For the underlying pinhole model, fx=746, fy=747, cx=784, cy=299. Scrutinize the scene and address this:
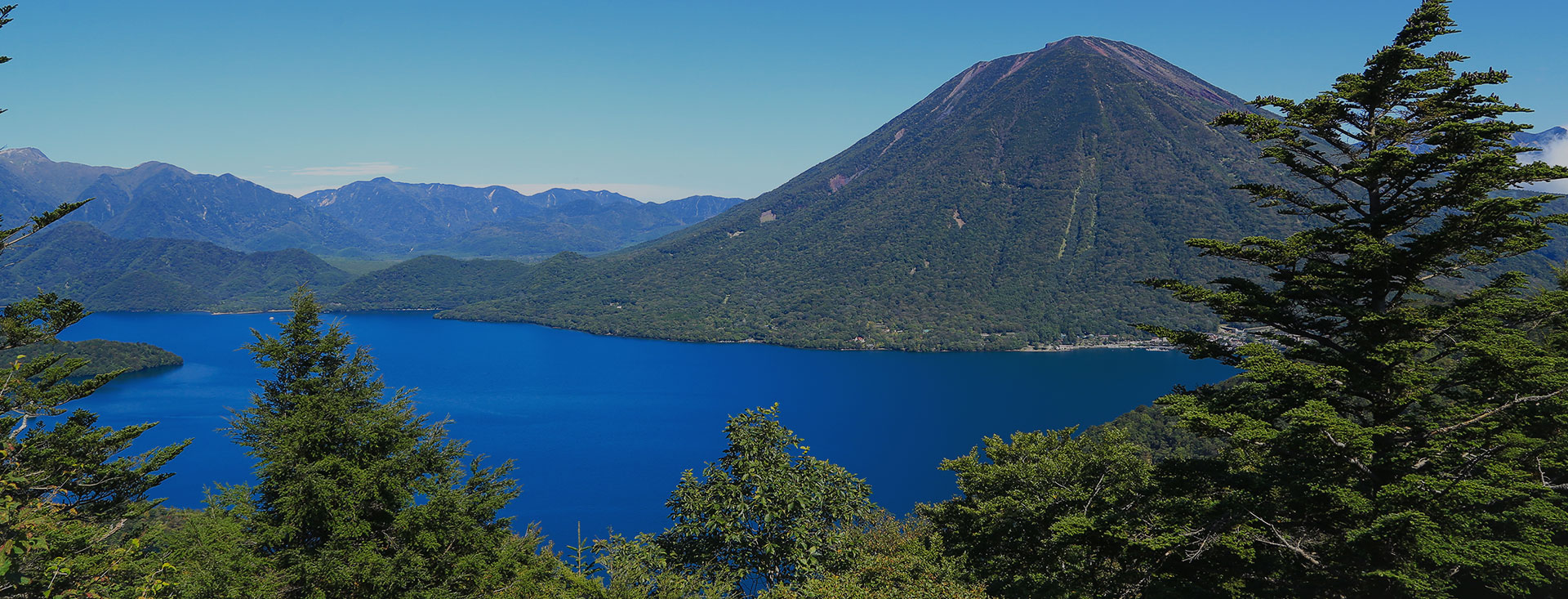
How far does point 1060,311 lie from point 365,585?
547 ft

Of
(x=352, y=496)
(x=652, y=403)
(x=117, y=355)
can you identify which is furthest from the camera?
(x=117, y=355)

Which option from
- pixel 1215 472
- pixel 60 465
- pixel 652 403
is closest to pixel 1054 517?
pixel 1215 472

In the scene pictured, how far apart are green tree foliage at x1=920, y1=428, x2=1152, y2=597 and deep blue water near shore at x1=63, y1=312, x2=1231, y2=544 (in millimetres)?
43659

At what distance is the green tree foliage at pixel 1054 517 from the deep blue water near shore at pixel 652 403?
43.7 m

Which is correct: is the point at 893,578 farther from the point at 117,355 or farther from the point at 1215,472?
the point at 117,355

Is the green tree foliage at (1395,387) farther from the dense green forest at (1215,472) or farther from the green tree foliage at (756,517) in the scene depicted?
the green tree foliage at (756,517)

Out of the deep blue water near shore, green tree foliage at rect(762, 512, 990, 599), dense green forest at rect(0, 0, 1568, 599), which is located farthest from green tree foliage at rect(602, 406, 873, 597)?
the deep blue water near shore

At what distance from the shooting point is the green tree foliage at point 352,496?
1387 centimetres

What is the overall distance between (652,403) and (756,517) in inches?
3559

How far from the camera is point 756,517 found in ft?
56.0

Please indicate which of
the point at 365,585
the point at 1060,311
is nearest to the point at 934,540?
the point at 365,585

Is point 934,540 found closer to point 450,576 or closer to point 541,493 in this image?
point 450,576

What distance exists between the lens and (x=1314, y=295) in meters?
10.9

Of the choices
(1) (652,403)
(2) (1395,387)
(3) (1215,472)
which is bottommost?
(1) (652,403)
